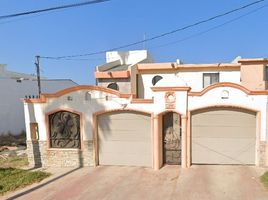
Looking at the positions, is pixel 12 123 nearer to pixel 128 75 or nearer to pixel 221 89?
pixel 128 75

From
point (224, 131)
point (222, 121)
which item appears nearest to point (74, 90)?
point (222, 121)

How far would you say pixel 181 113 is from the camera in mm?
11492

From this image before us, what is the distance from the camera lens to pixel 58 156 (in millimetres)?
12797

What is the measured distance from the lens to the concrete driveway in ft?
29.2

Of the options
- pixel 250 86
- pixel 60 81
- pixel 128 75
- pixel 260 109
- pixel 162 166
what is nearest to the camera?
pixel 260 109

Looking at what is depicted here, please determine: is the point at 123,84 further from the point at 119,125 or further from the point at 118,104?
the point at 119,125

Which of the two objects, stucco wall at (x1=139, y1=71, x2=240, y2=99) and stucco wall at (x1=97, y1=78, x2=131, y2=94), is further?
stucco wall at (x1=97, y1=78, x2=131, y2=94)

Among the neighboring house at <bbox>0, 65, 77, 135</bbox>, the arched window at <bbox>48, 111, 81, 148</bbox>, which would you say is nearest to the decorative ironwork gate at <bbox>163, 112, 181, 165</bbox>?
the arched window at <bbox>48, 111, 81, 148</bbox>

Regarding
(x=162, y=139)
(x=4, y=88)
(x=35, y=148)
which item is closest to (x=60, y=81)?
(x=4, y=88)

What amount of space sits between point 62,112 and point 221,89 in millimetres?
7919

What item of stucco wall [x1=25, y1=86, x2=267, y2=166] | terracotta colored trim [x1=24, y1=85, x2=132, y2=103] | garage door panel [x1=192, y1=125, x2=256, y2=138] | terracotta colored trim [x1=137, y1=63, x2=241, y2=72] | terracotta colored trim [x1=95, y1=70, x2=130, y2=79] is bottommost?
garage door panel [x1=192, y1=125, x2=256, y2=138]

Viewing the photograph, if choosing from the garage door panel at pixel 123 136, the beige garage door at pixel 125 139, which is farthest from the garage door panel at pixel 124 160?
the garage door panel at pixel 123 136

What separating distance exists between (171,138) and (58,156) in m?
5.97

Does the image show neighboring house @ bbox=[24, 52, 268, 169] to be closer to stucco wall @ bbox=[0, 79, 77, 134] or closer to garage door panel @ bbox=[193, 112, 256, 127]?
garage door panel @ bbox=[193, 112, 256, 127]
